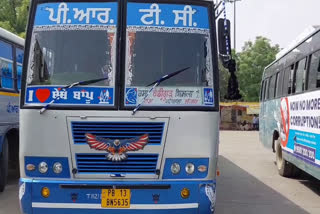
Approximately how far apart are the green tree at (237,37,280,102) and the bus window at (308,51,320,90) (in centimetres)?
3901

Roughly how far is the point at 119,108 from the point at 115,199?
1012 mm

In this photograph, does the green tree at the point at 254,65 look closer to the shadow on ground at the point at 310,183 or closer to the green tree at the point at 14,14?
the green tree at the point at 14,14

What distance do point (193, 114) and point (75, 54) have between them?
1.56 m

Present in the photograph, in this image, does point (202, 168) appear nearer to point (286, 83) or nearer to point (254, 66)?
point (286, 83)

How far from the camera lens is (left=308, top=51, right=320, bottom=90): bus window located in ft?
26.3

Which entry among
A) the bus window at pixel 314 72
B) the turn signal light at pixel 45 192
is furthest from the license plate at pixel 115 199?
the bus window at pixel 314 72

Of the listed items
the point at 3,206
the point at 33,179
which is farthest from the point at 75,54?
the point at 3,206

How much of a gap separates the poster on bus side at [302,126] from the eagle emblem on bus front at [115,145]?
3850 mm

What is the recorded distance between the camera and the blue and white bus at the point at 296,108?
8.09 m

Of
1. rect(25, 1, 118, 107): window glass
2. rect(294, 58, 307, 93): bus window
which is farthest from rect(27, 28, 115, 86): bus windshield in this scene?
rect(294, 58, 307, 93): bus window

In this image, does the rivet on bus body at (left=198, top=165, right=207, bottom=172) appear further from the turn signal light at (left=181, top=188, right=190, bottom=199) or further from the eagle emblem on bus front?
the eagle emblem on bus front

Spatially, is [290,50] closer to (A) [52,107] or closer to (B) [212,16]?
(B) [212,16]

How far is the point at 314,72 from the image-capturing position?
8.32m

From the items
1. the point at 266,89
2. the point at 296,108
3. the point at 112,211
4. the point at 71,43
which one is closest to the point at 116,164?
the point at 112,211
